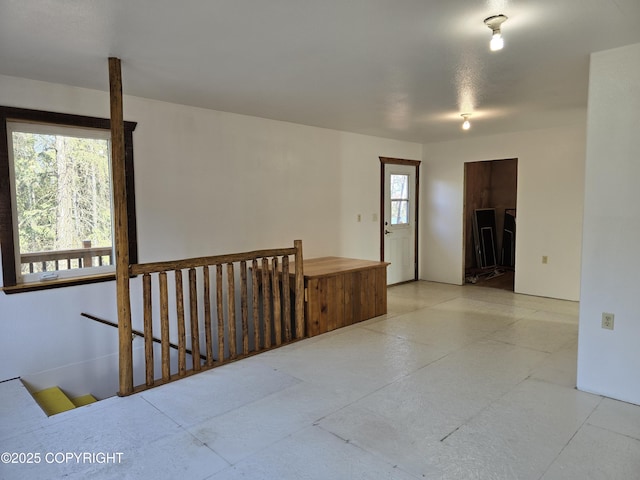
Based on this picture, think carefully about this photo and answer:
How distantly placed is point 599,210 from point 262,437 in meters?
2.65

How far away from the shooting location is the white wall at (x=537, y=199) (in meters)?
5.57

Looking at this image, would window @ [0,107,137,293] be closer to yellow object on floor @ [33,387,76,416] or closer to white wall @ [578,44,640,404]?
yellow object on floor @ [33,387,76,416]

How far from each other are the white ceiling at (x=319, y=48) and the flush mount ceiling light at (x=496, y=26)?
0.17 ft

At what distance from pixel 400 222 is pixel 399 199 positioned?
38 centimetres

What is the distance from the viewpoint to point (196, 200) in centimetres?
427

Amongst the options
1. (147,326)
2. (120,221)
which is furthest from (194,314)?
(120,221)

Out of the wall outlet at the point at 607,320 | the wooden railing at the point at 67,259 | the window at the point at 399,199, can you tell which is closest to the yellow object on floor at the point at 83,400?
the wooden railing at the point at 67,259

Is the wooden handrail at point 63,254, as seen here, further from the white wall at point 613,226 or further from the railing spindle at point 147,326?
the white wall at point 613,226

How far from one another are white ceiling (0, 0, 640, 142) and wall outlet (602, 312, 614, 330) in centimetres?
178

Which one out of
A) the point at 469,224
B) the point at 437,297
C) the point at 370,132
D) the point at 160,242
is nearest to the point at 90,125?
the point at 160,242

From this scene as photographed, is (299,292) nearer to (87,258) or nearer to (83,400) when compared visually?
(87,258)

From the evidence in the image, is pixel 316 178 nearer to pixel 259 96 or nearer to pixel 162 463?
pixel 259 96

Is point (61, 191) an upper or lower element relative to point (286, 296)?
upper

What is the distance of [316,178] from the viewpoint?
5.49 meters
